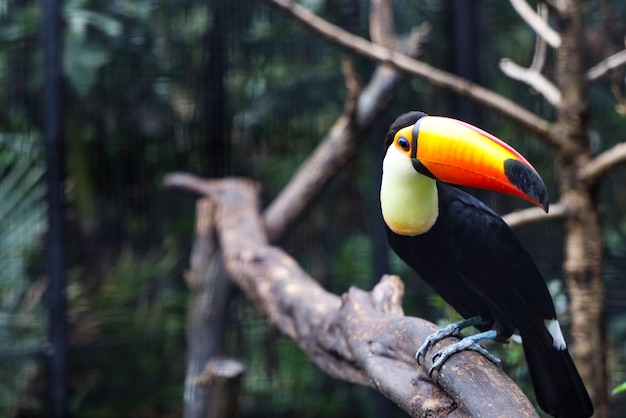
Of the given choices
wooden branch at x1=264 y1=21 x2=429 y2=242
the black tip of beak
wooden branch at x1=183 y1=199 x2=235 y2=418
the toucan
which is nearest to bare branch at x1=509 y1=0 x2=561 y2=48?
wooden branch at x1=264 y1=21 x2=429 y2=242

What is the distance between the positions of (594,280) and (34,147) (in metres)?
1.43

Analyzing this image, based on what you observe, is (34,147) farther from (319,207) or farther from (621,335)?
(621,335)

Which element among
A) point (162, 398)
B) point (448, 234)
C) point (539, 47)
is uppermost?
point (539, 47)

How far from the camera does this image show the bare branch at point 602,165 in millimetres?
1244

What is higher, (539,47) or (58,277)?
(539,47)

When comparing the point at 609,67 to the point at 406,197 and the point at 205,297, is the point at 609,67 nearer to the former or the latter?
the point at 406,197

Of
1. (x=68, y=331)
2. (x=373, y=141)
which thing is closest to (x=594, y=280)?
(x=373, y=141)

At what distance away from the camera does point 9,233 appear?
6.56ft

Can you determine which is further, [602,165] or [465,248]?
[602,165]

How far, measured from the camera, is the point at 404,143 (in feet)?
3.16

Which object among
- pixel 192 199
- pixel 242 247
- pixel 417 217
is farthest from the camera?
pixel 192 199

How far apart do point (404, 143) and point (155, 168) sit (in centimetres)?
125

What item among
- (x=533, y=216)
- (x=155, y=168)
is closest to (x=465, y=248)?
(x=533, y=216)

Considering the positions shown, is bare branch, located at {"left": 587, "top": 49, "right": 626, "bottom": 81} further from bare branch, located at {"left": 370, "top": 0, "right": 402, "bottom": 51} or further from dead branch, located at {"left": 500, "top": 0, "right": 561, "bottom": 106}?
bare branch, located at {"left": 370, "top": 0, "right": 402, "bottom": 51}
